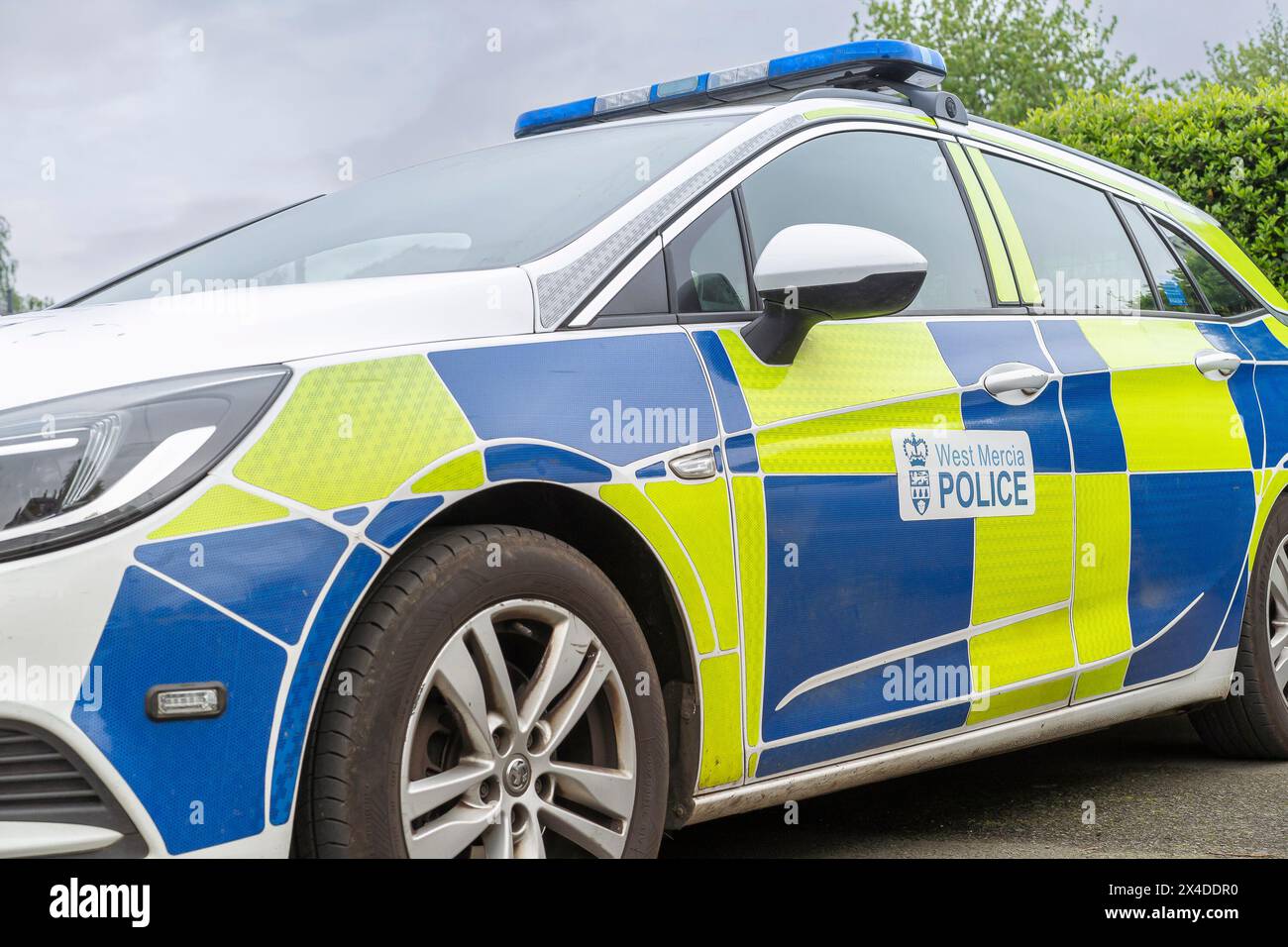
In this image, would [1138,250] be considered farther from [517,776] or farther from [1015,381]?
[517,776]

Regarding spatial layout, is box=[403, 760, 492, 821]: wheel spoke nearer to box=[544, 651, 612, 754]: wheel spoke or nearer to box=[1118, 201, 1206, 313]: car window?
box=[544, 651, 612, 754]: wheel spoke

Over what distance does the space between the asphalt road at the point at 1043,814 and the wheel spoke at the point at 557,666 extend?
107 centimetres

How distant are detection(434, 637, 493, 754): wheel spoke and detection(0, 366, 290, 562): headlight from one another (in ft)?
1.44

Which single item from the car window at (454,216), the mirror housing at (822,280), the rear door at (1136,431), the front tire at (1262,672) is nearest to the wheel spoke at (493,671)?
the car window at (454,216)

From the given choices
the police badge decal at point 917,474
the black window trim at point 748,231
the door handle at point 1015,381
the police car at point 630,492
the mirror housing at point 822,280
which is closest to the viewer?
the police car at point 630,492

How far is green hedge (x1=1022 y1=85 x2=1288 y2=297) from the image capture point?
8344mm

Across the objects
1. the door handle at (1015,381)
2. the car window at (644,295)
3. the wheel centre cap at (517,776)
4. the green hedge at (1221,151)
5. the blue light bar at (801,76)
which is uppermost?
the green hedge at (1221,151)

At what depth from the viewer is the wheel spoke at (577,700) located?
2254 millimetres

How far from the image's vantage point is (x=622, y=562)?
97.7 inches

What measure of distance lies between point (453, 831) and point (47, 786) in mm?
577

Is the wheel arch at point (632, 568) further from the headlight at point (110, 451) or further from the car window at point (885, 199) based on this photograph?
the car window at point (885, 199)

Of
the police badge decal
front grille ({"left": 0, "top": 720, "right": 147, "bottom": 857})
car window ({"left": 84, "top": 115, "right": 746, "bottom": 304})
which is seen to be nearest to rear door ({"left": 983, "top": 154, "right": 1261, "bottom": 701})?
the police badge decal
